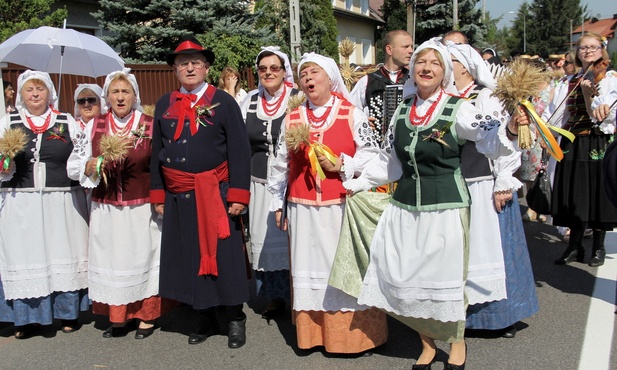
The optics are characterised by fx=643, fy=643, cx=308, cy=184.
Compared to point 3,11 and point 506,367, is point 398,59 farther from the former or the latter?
point 3,11

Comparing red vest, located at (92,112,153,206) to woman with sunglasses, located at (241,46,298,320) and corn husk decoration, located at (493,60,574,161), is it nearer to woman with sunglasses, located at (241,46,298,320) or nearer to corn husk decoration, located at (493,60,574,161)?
woman with sunglasses, located at (241,46,298,320)

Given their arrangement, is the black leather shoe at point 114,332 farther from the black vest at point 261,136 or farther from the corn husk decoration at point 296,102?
the corn husk decoration at point 296,102

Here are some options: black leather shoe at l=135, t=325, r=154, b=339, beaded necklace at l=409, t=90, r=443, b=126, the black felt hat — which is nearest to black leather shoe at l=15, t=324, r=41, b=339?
black leather shoe at l=135, t=325, r=154, b=339

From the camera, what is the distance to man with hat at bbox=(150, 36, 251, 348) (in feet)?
14.8

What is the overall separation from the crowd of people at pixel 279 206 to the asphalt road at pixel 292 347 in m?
0.12

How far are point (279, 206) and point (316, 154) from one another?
58 cm

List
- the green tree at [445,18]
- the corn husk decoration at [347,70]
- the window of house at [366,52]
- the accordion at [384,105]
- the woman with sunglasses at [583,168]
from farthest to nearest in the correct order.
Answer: the window of house at [366,52] < the green tree at [445,18] < the corn husk decoration at [347,70] < the woman with sunglasses at [583,168] < the accordion at [384,105]

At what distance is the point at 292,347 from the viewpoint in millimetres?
4641

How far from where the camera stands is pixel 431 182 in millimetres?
3719

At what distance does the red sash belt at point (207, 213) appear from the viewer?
4.51 m

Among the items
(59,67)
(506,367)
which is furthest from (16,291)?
(506,367)

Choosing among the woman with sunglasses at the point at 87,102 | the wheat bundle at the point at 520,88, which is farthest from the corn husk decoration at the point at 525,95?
the woman with sunglasses at the point at 87,102

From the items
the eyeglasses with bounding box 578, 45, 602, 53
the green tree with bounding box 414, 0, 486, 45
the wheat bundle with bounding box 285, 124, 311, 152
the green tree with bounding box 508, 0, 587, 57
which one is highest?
the green tree with bounding box 508, 0, 587, 57

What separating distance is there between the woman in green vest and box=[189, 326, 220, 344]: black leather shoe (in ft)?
5.06
